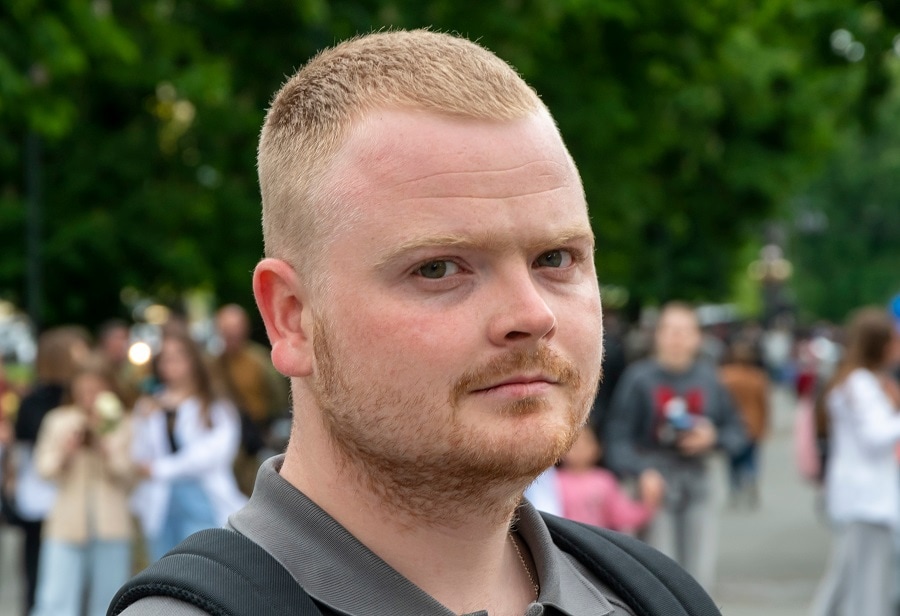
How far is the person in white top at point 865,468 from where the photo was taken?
952 centimetres

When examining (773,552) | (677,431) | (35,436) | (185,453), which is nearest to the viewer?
(185,453)

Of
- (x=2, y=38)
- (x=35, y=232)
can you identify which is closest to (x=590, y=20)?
(x=35, y=232)

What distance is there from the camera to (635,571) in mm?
2051

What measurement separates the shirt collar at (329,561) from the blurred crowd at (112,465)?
24.2 ft

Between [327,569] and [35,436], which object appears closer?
[327,569]

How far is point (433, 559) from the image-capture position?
1.83 metres

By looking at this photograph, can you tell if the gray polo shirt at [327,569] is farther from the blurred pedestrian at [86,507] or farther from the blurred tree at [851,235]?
the blurred tree at [851,235]

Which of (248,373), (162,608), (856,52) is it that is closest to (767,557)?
(856,52)

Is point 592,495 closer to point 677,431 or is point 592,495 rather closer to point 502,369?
point 677,431

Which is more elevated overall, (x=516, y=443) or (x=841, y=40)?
(x=841, y=40)

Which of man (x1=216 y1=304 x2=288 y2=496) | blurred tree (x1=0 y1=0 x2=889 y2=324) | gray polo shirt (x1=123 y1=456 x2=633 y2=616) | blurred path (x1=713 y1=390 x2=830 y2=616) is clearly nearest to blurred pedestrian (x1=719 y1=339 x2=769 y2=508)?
blurred path (x1=713 y1=390 x2=830 y2=616)

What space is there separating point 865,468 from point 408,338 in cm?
824

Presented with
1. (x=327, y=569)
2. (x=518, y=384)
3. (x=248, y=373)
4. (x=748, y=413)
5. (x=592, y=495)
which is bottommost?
(x=327, y=569)

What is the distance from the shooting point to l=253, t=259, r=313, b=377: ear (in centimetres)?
186
